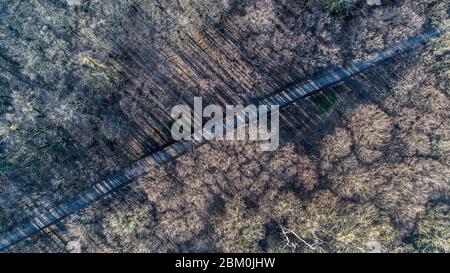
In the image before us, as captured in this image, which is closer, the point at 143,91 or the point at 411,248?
the point at 411,248

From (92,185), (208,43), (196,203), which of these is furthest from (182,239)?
(208,43)

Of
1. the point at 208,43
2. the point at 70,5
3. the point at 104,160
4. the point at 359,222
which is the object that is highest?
the point at 70,5

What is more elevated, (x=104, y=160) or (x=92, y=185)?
(x=104, y=160)

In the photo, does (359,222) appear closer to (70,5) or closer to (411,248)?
(411,248)

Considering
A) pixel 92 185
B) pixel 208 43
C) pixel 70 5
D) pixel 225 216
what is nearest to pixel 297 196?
pixel 225 216

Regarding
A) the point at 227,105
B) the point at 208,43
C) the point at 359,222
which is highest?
the point at 208,43

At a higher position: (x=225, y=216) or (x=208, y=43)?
(x=208, y=43)

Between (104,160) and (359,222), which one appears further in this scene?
(104,160)

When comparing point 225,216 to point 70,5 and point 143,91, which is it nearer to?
point 143,91
